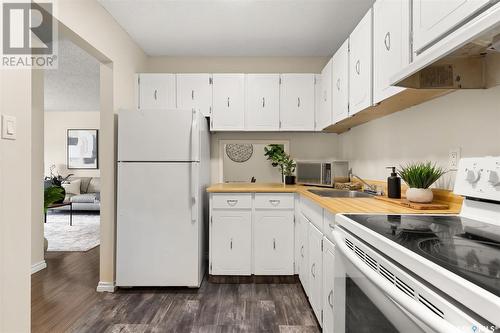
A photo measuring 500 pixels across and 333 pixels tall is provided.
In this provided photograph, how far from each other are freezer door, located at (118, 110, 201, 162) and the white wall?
162 cm

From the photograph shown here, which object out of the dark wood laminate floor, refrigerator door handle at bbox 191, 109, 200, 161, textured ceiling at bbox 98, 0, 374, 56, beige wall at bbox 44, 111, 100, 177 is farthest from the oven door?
beige wall at bbox 44, 111, 100, 177

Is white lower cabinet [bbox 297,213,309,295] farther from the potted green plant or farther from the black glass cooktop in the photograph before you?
the black glass cooktop

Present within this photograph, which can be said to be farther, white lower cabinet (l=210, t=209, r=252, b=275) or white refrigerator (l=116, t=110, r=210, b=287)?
white lower cabinet (l=210, t=209, r=252, b=275)

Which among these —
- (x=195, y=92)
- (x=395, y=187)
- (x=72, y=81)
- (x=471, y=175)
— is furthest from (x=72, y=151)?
(x=471, y=175)

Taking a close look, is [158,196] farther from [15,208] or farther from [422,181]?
[422,181]

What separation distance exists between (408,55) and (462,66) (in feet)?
0.77

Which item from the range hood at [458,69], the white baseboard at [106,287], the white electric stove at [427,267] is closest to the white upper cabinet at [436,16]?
the range hood at [458,69]

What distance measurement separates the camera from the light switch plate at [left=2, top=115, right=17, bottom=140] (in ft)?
4.45

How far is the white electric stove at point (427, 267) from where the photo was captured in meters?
0.52

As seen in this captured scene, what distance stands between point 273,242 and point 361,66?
5.70 feet

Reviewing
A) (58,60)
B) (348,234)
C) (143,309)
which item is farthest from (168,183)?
(58,60)

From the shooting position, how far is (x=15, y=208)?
→ 143cm

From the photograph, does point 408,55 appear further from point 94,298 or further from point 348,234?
point 94,298

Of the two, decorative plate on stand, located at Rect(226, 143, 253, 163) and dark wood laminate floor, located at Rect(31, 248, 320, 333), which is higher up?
decorative plate on stand, located at Rect(226, 143, 253, 163)
